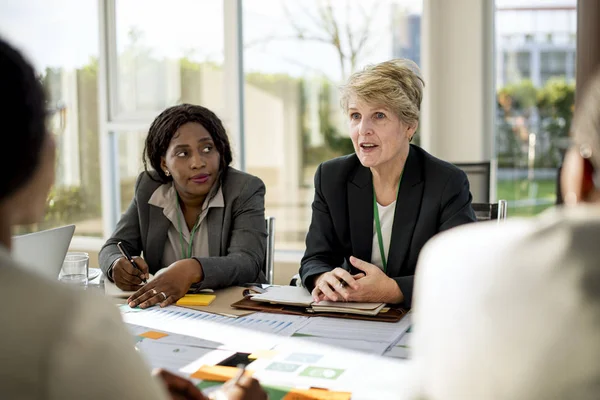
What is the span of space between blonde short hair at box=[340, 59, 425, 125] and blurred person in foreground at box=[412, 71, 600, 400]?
1329 millimetres

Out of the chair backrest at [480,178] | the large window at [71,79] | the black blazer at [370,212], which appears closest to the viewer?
the black blazer at [370,212]

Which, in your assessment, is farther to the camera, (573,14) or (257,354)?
(573,14)

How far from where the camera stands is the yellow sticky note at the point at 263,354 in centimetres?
147

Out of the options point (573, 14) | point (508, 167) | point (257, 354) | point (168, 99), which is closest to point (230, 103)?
point (168, 99)

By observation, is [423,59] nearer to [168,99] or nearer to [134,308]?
[168,99]

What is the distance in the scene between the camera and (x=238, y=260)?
230 centimetres

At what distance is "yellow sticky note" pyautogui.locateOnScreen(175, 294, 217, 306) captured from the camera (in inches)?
78.0

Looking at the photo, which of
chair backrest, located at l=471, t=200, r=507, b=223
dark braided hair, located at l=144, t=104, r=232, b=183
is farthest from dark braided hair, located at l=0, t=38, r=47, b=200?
chair backrest, located at l=471, t=200, r=507, b=223

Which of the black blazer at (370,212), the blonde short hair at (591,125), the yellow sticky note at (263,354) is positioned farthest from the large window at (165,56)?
the blonde short hair at (591,125)

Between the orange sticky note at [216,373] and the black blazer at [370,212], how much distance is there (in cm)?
72

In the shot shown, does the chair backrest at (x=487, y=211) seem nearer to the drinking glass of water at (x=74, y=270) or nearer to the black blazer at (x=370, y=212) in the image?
the black blazer at (x=370, y=212)

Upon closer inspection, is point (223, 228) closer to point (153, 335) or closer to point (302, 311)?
point (302, 311)

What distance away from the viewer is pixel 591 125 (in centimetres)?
93

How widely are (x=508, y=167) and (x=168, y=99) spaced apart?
97.3 inches
